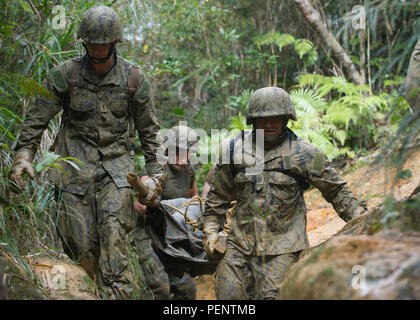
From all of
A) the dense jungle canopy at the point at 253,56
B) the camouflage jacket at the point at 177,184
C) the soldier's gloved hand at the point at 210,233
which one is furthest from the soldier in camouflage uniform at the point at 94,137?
the camouflage jacket at the point at 177,184

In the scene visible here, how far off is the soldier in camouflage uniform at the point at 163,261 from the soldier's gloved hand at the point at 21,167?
1854mm

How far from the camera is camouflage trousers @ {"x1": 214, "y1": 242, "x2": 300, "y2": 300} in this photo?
430 cm

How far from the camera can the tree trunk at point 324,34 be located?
34.2ft

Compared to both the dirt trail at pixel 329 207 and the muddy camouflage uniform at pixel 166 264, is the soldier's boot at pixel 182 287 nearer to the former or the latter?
the muddy camouflage uniform at pixel 166 264

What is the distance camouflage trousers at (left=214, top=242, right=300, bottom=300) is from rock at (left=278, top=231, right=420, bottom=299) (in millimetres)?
1610

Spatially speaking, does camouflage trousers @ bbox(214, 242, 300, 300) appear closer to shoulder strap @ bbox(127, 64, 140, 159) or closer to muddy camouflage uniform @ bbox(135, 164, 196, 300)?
shoulder strap @ bbox(127, 64, 140, 159)

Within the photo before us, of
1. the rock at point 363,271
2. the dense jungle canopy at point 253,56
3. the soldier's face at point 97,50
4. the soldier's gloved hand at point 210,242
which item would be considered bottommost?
the soldier's gloved hand at point 210,242
